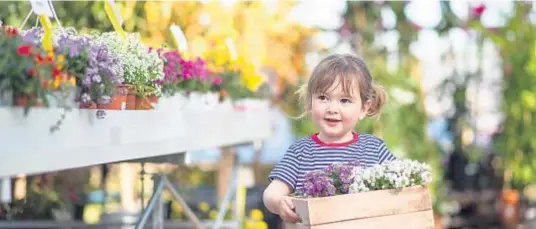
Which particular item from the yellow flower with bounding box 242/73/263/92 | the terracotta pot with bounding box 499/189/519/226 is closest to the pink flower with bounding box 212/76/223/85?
the yellow flower with bounding box 242/73/263/92

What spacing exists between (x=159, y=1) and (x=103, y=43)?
9.89 ft

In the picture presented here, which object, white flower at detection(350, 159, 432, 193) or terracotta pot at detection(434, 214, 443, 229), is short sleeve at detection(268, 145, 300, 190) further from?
terracotta pot at detection(434, 214, 443, 229)

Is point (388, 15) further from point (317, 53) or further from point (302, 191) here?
point (302, 191)

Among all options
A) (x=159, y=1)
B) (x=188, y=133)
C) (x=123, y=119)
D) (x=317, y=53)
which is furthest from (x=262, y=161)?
(x=123, y=119)

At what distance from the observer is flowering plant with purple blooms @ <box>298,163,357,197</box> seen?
108 inches

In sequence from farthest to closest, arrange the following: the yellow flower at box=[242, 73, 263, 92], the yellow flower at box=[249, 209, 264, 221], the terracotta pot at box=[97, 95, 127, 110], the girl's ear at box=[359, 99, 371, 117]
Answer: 1. the yellow flower at box=[249, 209, 264, 221]
2. the yellow flower at box=[242, 73, 263, 92]
3. the terracotta pot at box=[97, 95, 127, 110]
4. the girl's ear at box=[359, 99, 371, 117]

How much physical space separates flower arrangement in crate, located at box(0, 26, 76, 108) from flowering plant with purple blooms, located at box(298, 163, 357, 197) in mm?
702

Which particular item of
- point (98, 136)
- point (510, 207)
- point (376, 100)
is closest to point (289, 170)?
point (376, 100)

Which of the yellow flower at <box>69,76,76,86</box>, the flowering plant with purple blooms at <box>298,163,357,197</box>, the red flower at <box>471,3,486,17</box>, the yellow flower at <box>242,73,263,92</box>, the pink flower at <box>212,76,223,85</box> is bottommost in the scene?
the flowering plant with purple blooms at <box>298,163,357,197</box>

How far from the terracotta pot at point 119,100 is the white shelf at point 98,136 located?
0.02m

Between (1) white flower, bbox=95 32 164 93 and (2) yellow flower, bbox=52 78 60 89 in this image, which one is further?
(1) white flower, bbox=95 32 164 93

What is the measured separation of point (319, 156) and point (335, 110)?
5.5 inches

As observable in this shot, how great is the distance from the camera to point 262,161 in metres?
10.5

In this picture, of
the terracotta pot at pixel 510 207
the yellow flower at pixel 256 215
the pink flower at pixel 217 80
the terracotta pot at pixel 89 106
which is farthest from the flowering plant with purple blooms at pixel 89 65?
the terracotta pot at pixel 510 207
